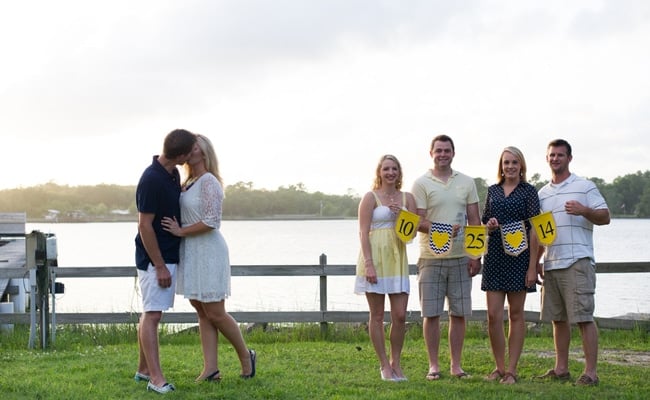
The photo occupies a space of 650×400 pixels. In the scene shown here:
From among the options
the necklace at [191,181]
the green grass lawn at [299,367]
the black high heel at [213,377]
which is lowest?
the green grass lawn at [299,367]

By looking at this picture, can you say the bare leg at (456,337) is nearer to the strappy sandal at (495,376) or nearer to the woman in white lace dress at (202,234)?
the strappy sandal at (495,376)

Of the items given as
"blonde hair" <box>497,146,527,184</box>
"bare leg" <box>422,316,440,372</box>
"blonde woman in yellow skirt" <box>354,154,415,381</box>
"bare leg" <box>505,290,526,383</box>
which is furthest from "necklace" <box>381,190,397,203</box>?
"bare leg" <box>505,290,526,383</box>

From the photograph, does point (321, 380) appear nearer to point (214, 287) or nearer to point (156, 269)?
point (214, 287)

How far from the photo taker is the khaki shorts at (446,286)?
639 centimetres

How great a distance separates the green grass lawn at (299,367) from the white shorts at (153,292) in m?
0.61

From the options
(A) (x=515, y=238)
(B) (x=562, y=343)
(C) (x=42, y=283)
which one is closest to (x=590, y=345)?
(B) (x=562, y=343)

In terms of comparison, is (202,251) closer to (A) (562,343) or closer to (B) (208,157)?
(B) (208,157)

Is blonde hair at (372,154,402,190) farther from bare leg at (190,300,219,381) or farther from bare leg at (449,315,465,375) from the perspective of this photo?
bare leg at (190,300,219,381)

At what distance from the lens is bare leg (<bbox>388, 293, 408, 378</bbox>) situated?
6246 mm

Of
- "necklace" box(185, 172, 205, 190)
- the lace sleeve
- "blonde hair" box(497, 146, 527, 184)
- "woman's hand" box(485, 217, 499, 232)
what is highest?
"blonde hair" box(497, 146, 527, 184)

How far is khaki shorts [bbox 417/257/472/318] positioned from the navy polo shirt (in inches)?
78.0

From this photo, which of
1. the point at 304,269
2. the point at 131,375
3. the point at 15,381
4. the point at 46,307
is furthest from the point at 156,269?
the point at 304,269

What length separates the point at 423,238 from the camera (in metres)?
6.39

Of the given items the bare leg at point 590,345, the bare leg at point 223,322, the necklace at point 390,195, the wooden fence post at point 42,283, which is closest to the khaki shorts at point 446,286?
the necklace at point 390,195
